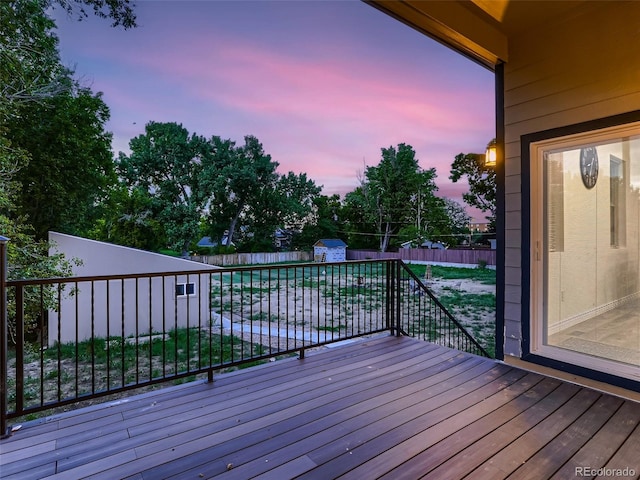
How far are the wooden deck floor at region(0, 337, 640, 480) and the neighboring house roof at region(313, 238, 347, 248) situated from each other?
23.9 m

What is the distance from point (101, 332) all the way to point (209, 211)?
19.5 m

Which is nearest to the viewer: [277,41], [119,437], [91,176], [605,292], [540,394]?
[119,437]

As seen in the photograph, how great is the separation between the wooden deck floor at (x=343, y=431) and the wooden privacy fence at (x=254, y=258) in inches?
828

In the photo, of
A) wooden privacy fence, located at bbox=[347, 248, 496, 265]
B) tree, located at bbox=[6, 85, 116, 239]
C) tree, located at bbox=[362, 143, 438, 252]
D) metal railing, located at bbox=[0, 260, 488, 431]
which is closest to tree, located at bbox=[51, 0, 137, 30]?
tree, located at bbox=[6, 85, 116, 239]

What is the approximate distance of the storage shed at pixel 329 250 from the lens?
26.2 meters

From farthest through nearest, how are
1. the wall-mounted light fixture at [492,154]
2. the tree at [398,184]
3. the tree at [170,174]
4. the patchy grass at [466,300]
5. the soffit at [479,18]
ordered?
the tree at [398,184]
the tree at [170,174]
the patchy grass at [466,300]
the wall-mounted light fixture at [492,154]
the soffit at [479,18]

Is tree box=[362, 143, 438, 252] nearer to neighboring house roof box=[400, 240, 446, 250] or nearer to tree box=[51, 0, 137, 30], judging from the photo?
neighboring house roof box=[400, 240, 446, 250]

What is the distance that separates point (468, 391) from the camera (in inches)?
87.4

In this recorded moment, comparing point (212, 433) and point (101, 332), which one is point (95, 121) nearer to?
point (101, 332)

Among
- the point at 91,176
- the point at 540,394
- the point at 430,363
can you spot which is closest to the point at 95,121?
the point at 91,176

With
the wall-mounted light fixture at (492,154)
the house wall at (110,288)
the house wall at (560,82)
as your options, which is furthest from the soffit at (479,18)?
the house wall at (110,288)

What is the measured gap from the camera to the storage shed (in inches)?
1032

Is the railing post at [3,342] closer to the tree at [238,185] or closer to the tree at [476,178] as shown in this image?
the tree at [476,178]

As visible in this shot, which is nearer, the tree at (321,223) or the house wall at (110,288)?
the house wall at (110,288)
